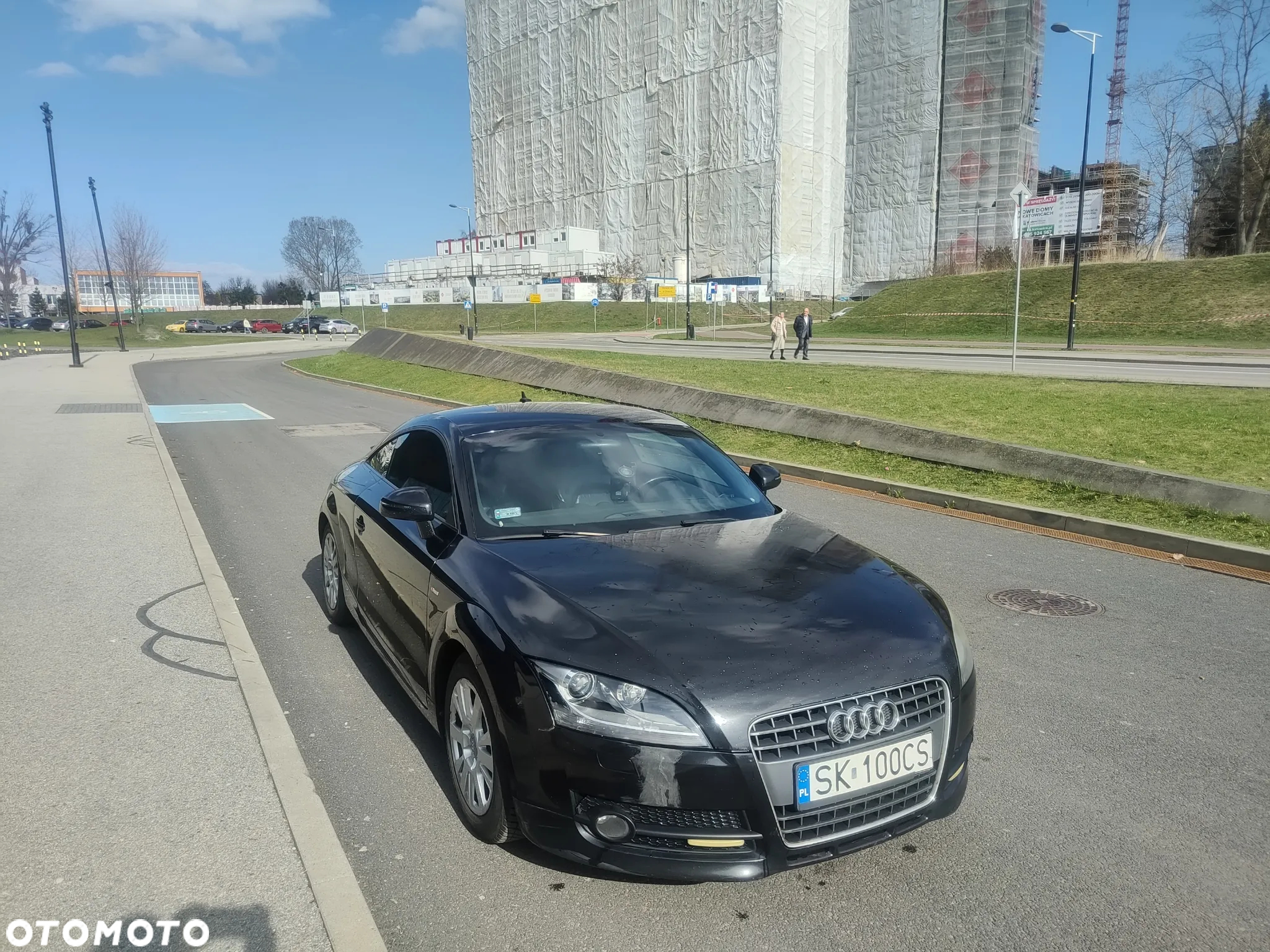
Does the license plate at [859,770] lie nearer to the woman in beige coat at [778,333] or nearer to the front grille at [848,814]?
the front grille at [848,814]

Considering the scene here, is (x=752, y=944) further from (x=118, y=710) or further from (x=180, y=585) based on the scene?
(x=180, y=585)

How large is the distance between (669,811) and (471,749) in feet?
3.10

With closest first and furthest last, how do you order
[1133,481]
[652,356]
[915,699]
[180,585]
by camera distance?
1. [915,699]
2. [180,585]
3. [1133,481]
4. [652,356]

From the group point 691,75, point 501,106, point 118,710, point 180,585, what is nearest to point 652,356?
point 180,585

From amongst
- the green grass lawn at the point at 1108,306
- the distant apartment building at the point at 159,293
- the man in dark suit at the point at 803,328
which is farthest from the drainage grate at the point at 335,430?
the distant apartment building at the point at 159,293

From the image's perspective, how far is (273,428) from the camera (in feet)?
54.6

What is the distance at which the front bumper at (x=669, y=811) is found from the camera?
2848 mm

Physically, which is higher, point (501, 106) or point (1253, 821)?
point (501, 106)

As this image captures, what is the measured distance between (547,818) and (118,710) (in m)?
2.67

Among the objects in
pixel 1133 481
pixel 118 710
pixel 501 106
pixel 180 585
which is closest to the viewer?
pixel 118 710

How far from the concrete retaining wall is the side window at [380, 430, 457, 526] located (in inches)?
273

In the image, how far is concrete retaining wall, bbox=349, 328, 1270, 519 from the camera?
8.45 meters

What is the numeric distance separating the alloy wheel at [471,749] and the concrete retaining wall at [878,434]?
727cm

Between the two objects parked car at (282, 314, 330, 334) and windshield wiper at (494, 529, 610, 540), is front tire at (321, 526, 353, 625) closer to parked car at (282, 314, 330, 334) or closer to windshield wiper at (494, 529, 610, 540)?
windshield wiper at (494, 529, 610, 540)
